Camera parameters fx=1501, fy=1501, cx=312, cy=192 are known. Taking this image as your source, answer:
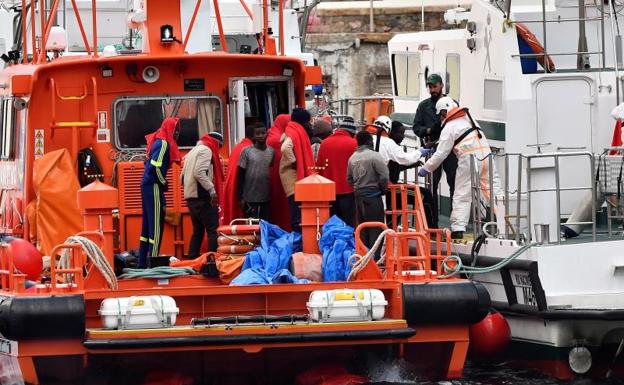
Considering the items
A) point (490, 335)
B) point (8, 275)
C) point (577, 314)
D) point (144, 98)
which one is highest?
point (144, 98)

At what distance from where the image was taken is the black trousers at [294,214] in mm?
12977

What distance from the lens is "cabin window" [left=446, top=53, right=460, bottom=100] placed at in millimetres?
17266

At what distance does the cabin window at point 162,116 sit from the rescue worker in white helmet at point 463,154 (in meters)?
2.18

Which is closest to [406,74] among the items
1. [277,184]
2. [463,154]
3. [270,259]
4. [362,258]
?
[463,154]

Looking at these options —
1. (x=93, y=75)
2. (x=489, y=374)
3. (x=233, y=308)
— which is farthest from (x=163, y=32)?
(x=489, y=374)

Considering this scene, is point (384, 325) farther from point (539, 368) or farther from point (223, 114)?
point (223, 114)

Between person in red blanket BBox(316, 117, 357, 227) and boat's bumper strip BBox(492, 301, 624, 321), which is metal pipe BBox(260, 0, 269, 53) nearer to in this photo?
person in red blanket BBox(316, 117, 357, 227)

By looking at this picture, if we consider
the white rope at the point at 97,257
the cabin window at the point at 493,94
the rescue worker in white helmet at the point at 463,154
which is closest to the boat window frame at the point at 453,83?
the cabin window at the point at 493,94

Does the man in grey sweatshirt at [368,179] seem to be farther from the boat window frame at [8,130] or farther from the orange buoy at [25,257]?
the boat window frame at [8,130]

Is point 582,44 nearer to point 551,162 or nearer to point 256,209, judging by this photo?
point 551,162

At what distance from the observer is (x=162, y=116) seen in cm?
1366

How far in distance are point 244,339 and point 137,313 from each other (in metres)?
0.80

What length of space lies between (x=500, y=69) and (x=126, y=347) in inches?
235

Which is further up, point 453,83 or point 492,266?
point 453,83
